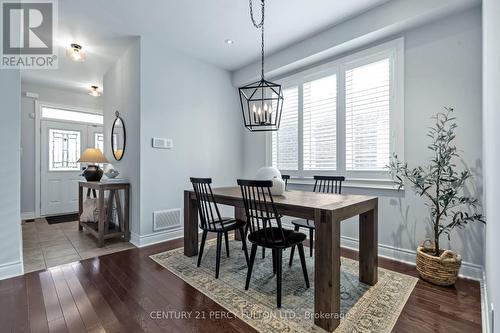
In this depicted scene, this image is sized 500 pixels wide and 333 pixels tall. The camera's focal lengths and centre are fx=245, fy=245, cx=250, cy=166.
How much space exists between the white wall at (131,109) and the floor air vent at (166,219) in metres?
0.23

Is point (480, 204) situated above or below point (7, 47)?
below

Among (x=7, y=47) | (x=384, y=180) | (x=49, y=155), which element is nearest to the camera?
(x=7, y=47)

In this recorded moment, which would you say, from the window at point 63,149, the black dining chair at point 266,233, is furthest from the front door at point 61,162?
the black dining chair at point 266,233

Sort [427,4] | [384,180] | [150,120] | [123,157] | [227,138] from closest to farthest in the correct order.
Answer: [427,4]
[384,180]
[150,120]
[123,157]
[227,138]

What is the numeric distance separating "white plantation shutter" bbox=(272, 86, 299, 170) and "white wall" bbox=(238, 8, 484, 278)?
1282 mm

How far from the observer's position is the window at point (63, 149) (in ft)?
17.4

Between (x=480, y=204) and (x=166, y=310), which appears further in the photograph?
(x=480, y=204)

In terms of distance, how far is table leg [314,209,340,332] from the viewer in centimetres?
165

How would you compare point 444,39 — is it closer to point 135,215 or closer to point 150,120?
point 150,120

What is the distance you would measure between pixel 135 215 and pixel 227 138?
1992 mm

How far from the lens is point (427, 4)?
7.81ft

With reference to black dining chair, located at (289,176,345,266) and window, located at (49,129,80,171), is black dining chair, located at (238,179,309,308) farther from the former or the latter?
window, located at (49,129,80,171)

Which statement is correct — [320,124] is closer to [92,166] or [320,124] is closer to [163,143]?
[163,143]

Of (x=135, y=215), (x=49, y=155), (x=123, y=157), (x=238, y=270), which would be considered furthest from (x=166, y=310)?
(x=49, y=155)
